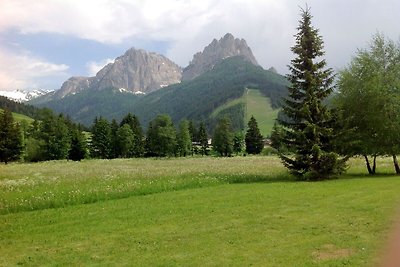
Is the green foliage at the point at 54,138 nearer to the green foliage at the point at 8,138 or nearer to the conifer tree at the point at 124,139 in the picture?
the green foliage at the point at 8,138

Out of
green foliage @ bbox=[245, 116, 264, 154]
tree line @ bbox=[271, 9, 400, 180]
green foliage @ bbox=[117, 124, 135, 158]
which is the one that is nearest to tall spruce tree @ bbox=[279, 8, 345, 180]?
tree line @ bbox=[271, 9, 400, 180]

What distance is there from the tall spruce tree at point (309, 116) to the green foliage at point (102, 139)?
88.6 m

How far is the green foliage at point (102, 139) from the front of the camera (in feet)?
389

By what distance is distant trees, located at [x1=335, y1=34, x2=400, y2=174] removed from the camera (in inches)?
1446

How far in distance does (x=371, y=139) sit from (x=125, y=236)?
28325 millimetres

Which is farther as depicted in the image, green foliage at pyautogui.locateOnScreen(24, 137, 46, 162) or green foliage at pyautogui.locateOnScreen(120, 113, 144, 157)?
green foliage at pyautogui.locateOnScreen(120, 113, 144, 157)

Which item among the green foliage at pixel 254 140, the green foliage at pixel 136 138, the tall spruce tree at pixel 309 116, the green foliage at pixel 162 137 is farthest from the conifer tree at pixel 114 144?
the tall spruce tree at pixel 309 116

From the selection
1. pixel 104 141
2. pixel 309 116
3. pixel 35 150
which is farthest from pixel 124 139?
pixel 309 116

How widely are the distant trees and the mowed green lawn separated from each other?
25.4ft

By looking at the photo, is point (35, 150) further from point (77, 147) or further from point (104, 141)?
point (104, 141)

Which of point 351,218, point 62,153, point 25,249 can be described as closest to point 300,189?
point 351,218

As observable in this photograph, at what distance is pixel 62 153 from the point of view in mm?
111188

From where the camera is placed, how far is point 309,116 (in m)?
36.4

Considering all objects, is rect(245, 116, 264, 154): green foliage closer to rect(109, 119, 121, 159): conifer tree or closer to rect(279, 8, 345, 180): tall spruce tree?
rect(109, 119, 121, 159): conifer tree
